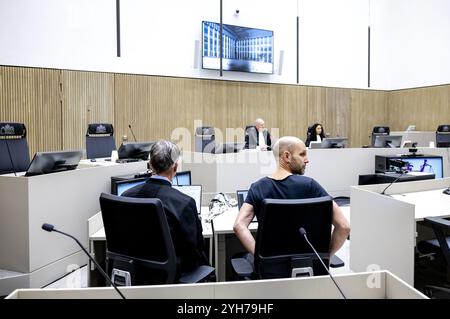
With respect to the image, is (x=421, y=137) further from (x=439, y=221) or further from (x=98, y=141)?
A: (x=98, y=141)

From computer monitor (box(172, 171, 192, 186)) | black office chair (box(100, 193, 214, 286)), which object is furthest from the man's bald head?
computer monitor (box(172, 171, 192, 186))

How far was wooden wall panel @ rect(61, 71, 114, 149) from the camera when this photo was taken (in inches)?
266

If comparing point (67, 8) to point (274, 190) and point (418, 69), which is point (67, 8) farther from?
point (418, 69)

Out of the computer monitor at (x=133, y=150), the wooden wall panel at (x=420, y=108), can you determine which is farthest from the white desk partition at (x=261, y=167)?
the wooden wall panel at (x=420, y=108)

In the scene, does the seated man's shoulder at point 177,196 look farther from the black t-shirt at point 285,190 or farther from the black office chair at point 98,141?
the black office chair at point 98,141

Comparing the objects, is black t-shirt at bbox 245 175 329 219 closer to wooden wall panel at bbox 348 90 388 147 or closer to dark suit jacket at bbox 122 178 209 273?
dark suit jacket at bbox 122 178 209 273

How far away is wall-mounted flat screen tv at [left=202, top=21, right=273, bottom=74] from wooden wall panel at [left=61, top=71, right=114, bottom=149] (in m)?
2.26

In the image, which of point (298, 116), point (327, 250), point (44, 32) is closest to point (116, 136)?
point (44, 32)

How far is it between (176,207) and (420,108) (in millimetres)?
9515

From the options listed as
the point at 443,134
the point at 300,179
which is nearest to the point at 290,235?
the point at 300,179

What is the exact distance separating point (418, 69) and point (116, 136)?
7.88 meters

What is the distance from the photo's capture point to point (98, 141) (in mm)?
5441

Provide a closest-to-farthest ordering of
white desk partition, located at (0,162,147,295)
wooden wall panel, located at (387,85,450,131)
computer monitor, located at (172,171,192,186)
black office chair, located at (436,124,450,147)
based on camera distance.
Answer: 1. white desk partition, located at (0,162,147,295)
2. computer monitor, located at (172,171,192,186)
3. black office chair, located at (436,124,450,147)
4. wooden wall panel, located at (387,85,450,131)

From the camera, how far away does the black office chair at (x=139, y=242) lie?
1.66m
